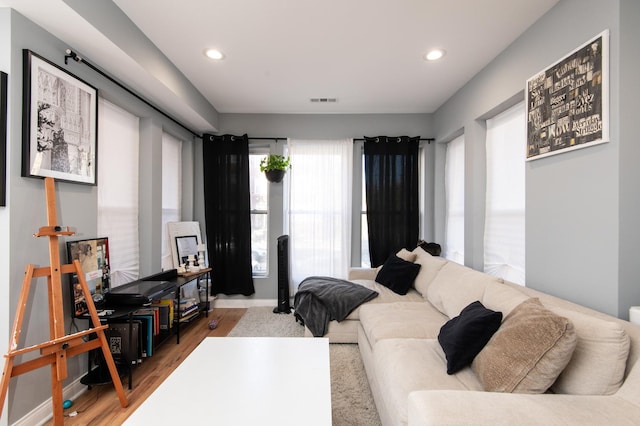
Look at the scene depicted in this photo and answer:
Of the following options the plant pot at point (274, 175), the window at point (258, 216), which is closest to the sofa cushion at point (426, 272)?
the plant pot at point (274, 175)

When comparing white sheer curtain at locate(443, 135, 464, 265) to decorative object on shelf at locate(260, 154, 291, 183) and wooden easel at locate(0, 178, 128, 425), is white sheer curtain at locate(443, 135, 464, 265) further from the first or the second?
wooden easel at locate(0, 178, 128, 425)

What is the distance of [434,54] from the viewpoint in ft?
8.46

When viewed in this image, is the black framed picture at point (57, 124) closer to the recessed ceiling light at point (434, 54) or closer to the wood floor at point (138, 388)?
the wood floor at point (138, 388)

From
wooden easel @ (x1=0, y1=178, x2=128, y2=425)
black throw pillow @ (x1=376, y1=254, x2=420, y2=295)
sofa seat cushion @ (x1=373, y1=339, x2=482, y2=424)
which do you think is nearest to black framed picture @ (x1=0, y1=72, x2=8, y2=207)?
wooden easel @ (x1=0, y1=178, x2=128, y2=425)

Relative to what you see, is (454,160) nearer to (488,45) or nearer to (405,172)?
(405,172)

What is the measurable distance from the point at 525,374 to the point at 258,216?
11.6 feet

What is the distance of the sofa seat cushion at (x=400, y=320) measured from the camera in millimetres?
2047

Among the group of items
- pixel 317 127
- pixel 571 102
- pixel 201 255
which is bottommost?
pixel 201 255

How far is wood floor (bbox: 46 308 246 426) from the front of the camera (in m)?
1.88

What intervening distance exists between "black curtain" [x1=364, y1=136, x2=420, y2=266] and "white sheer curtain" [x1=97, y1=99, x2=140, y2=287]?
279 centimetres

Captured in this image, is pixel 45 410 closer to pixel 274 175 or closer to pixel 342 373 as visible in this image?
pixel 342 373

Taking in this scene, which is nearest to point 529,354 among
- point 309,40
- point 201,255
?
point 309,40

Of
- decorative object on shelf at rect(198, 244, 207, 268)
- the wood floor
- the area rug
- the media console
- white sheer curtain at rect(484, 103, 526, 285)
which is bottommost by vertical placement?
the wood floor

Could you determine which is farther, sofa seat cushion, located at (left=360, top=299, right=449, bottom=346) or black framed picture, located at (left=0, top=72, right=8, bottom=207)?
sofa seat cushion, located at (left=360, top=299, right=449, bottom=346)
